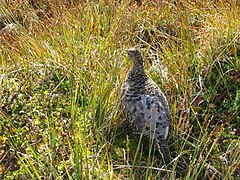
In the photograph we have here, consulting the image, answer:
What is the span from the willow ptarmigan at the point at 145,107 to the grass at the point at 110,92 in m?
0.13

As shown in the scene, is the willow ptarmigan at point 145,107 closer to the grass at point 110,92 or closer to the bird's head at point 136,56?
the bird's head at point 136,56

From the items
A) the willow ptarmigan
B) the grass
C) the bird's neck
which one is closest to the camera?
the grass

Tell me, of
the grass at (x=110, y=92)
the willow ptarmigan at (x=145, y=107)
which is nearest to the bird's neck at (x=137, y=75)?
the willow ptarmigan at (x=145, y=107)

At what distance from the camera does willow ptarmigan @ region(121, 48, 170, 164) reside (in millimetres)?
3428

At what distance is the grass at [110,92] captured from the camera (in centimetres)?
312

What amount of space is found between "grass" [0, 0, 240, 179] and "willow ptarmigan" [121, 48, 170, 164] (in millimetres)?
129

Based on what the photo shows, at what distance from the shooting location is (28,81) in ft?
13.1

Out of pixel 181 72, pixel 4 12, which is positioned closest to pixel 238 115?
pixel 181 72

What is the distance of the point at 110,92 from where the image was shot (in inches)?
150

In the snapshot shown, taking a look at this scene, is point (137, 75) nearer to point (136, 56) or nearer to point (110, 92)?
point (136, 56)

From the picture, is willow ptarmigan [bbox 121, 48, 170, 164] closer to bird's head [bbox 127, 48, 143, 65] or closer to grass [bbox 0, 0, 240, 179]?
bird's head [bbox 127, 48, 143, 65]

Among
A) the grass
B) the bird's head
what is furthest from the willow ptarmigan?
the grass

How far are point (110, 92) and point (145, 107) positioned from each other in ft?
1.58

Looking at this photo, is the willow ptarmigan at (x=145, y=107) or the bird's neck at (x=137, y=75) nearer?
the willow ptarmigan at (x=145, y=107)
